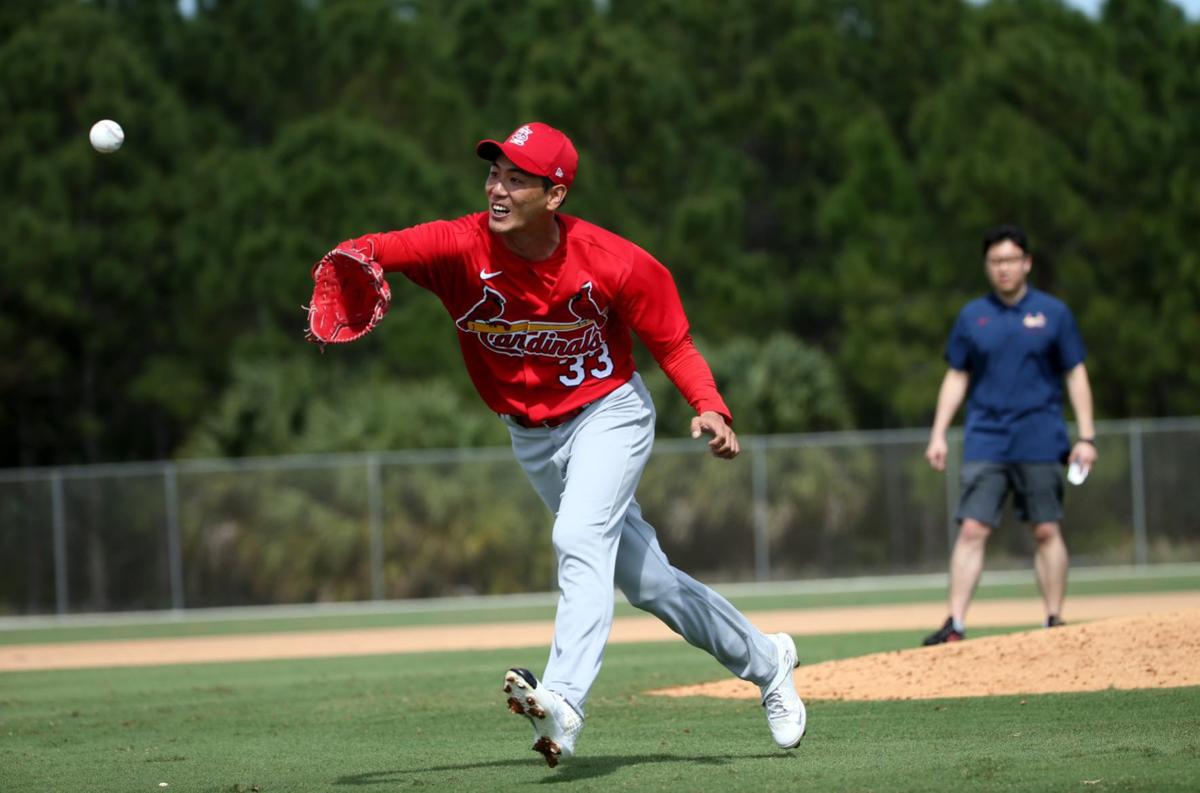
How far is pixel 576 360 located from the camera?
18.4 feet

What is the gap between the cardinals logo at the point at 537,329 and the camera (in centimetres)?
552

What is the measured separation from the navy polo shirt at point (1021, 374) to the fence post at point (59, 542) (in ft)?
46.6

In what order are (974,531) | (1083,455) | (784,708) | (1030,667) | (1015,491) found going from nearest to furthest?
(784,708) → (1030,667) → (1083,455) → (974,531) → (1015,491)

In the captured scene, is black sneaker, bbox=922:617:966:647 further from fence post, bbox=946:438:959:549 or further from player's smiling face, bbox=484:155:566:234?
fence post, bbox=946:438:959:549

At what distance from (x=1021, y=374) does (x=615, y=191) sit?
60.2 feet

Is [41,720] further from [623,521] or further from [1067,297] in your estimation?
[1067,297]

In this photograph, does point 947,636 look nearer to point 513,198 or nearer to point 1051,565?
point 1051,565

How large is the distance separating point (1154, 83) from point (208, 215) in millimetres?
15672

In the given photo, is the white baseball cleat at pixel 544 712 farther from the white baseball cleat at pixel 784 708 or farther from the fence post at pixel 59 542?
the fence post at pixel 59 542

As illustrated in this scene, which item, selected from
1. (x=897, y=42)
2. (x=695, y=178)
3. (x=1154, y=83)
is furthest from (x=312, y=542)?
(x=897, y=42)

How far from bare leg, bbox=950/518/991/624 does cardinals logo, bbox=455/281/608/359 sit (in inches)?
164

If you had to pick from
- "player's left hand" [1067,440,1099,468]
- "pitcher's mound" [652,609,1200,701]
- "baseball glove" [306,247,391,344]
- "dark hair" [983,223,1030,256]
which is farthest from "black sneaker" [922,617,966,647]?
"baseball glove" [306,247,391,344]

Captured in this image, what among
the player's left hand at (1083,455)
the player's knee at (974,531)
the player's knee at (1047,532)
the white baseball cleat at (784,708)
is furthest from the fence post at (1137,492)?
the white baseball cleat at (784,708)

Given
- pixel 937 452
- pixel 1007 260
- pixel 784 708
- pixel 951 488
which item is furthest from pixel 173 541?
pixel 784 708
